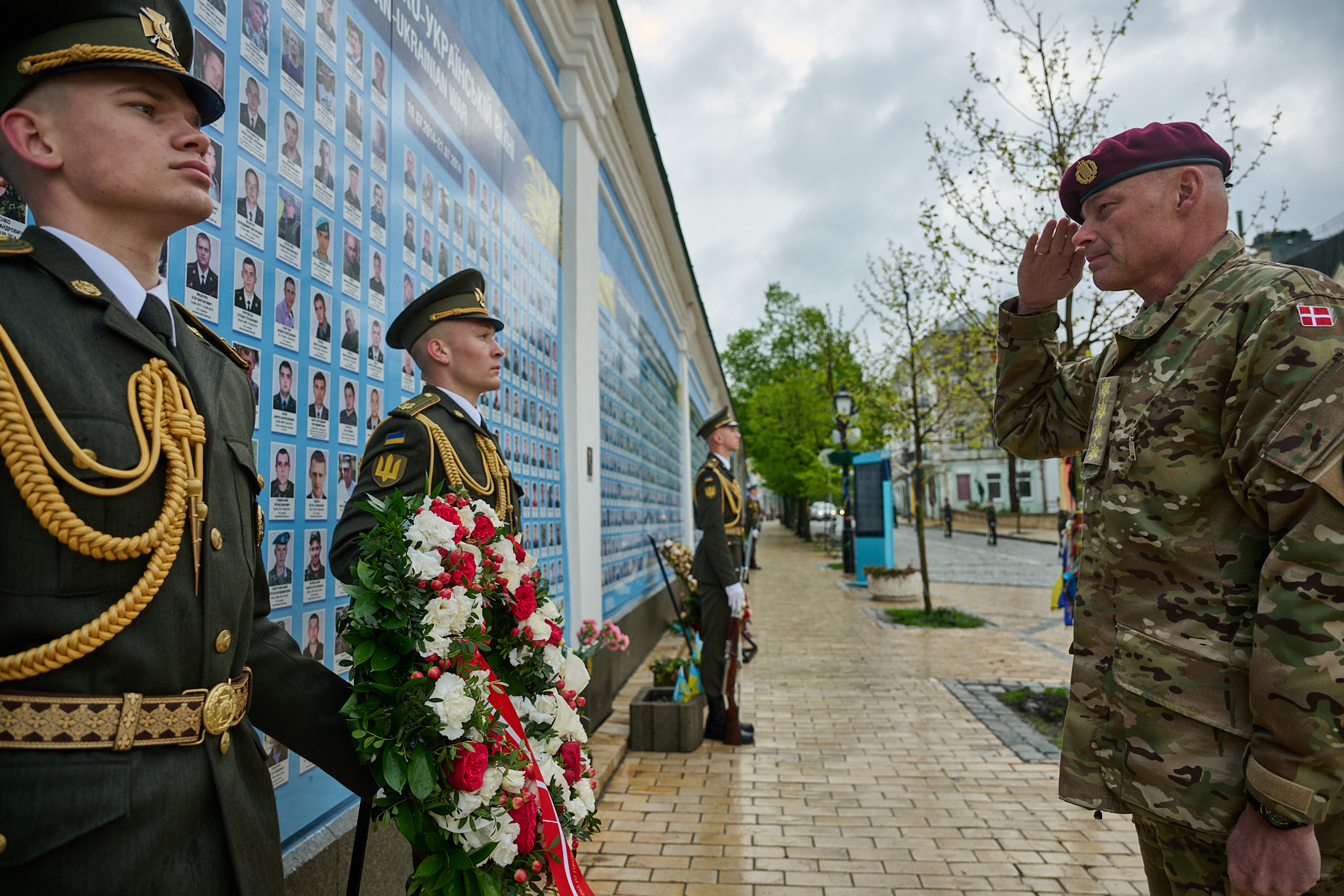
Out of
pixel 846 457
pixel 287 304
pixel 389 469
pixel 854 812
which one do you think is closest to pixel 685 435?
pixel 846 457

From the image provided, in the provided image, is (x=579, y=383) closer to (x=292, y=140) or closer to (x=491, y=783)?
(x=292, y=140)

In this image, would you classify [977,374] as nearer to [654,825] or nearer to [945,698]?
[945,698]

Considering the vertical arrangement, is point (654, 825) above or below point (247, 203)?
below

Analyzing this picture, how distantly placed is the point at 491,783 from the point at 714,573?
4414mm

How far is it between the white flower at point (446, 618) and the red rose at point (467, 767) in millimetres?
198

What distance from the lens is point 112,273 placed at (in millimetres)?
1182

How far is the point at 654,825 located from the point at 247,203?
11.4 ft

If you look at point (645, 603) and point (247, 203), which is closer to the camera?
point (247, 203)

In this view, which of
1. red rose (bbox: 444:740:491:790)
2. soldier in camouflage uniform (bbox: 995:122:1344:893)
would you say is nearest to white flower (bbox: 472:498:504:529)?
red rose (bbox: 444:740:491:790)

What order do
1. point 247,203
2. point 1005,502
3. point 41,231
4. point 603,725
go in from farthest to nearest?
point 1005,502 → point 603,725 → point 247,203 → point 41,231

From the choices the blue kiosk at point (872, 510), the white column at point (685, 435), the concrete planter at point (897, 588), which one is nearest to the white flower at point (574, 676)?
Answer: the concrete planter at point (897, 588)

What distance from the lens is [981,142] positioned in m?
7.24

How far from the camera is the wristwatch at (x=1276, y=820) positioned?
4.55ft

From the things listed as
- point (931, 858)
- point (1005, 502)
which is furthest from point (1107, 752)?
point (1005, 502)
